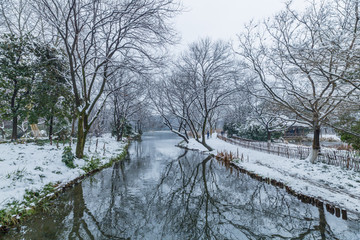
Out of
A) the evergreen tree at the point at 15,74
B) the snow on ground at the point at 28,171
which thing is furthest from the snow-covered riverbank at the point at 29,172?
the evergreen tree at the point at 15,74

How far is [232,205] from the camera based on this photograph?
7184 mm

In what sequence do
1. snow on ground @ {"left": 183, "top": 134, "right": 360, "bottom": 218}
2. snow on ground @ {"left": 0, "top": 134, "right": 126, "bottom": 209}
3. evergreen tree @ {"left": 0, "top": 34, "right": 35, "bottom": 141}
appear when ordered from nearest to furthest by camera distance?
snow on ground @ {"left": 0, "top": 134, "right": 126, "bottom": 209} → snow on ground @ {"left": 183, "top": 134, "right": 360, "bottom": 218} → evergreen tree @ {"left": 0, "top": 34, "right": 35, "bottom": 141}

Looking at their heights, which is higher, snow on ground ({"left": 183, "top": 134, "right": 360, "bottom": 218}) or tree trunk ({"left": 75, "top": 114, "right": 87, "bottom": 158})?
tree trunk ({"left": 75, "top": 114, "right": 87, "bottom": 158})

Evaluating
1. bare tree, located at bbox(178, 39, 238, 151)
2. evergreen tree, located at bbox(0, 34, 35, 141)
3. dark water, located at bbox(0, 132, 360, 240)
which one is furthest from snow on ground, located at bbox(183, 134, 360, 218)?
evergreen tree, located at bbox(0, 34, 35, 141)

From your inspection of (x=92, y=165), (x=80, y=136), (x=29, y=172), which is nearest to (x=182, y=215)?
(x=29, y=172)

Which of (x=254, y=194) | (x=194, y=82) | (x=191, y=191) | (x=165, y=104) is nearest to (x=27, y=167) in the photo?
(x=191, y=191)

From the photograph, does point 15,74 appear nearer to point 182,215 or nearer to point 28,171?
point 28,171

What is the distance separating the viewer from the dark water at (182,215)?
17.1 ft

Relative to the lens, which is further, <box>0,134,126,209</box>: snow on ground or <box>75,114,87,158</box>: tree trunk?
<box>75,114,87,158</box>: tree trunk

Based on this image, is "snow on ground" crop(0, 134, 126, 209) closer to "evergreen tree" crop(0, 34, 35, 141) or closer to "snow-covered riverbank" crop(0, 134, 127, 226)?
"snow-covered riverbank" crop(0, 134, 127, 226)

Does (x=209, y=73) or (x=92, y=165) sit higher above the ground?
(x=209, y=73)

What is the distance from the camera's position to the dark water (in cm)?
521

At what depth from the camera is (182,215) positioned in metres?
6.38

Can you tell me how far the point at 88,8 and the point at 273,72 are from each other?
43.5 feet
